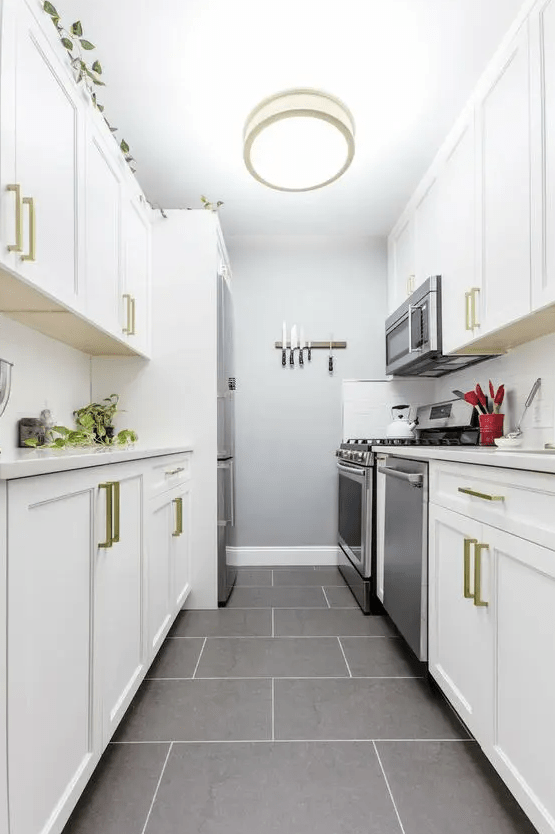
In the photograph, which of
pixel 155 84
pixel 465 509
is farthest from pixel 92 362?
pixel 465 509

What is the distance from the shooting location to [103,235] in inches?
76.6

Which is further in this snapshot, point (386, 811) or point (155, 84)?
point (155, 84)

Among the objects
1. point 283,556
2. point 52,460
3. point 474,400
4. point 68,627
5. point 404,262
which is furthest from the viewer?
point 283,556

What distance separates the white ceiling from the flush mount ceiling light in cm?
13

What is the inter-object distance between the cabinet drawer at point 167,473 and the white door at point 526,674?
118cm

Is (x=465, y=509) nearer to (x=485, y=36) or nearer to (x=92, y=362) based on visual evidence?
(x=485, y=36)

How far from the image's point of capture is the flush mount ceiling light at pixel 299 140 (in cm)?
194

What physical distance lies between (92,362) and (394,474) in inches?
67.3

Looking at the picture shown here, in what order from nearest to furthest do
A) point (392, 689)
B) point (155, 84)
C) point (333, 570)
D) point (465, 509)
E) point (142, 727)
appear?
1. point (465, 509)
2. point (142, 727)
3. point (392, 689)
4. point (155, 84)
5. point (333, 570)

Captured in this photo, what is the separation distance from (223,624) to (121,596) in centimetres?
109

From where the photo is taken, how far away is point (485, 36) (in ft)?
5.89

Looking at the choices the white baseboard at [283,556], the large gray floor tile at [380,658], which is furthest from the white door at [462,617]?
the white baseboard at [283,556]

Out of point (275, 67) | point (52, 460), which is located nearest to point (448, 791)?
point (52, 460)

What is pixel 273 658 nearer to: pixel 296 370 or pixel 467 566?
pixel 467 566
